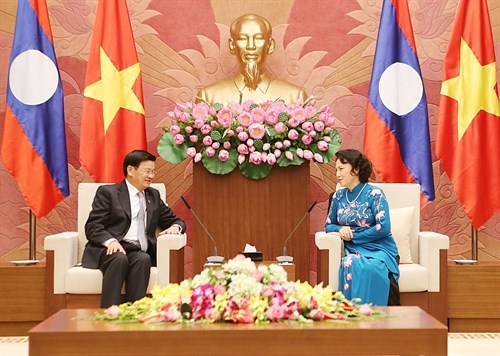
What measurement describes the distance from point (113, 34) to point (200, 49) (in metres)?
0.83

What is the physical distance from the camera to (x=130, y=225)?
4.92 m

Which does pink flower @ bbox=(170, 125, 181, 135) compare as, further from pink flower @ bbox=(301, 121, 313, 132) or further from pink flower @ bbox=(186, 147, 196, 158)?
pink flower @ bbox=(301, 121, 313, 132)

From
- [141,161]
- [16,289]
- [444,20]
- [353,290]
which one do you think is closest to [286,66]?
[444,20]

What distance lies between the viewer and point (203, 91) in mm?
5906

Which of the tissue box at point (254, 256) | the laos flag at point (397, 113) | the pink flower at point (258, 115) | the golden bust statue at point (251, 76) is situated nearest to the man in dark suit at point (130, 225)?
the tissue box at point (254, 256)

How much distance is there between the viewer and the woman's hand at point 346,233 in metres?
4.78

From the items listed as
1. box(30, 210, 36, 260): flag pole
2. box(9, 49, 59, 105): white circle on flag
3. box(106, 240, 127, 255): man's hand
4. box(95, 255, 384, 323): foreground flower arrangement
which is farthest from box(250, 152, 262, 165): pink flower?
box(95, 255, 384, 323): foreground flower arrangement

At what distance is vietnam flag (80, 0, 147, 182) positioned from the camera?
18.6 ft

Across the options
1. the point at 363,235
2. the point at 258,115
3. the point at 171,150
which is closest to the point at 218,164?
the point at 171,150

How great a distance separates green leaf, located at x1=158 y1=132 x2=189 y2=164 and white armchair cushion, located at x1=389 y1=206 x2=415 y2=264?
1477 mm

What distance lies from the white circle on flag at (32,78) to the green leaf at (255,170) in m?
1.54

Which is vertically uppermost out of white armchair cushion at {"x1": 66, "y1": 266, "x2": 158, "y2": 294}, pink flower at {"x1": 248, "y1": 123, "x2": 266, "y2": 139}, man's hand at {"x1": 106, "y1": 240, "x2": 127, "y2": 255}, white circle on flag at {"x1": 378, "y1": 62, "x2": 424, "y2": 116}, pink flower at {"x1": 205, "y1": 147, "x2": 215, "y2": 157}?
white circle on flag at {"x1": 378, "y1": 62, "x2": 424, "y2": 116}

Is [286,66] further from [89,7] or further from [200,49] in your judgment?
[89,7]

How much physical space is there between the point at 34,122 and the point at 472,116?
3.21 m
